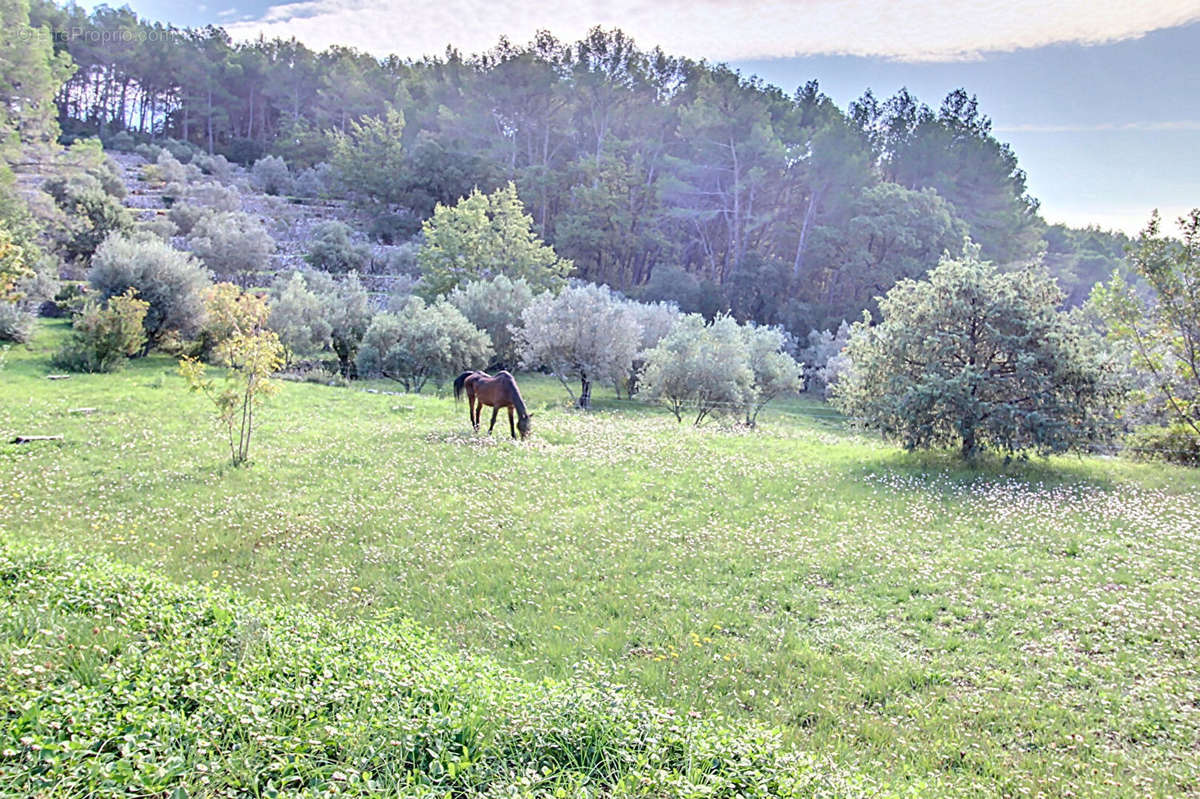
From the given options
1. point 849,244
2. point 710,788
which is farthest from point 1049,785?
point 849,244

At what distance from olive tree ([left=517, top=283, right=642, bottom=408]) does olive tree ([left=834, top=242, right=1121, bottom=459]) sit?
578 inches

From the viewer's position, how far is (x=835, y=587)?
988cm

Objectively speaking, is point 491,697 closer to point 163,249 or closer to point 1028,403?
point 1028,403

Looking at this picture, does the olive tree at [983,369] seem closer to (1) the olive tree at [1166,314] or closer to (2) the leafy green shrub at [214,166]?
(1) the olive tree at [1166,314]

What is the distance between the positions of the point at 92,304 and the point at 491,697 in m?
31.3

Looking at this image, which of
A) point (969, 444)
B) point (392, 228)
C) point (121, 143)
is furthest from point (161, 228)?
point (969, 444)

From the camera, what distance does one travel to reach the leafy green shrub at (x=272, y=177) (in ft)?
271

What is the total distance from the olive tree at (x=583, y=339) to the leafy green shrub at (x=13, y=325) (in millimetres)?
22060

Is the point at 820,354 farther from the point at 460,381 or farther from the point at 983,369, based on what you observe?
the point at 460,381

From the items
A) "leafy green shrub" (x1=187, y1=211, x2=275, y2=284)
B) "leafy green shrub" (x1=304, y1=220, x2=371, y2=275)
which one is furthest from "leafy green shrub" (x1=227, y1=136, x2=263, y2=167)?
"leafy green shrub" (x1=187, y1=211, x2=275, y2=284)

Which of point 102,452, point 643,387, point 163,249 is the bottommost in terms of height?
point 102,452

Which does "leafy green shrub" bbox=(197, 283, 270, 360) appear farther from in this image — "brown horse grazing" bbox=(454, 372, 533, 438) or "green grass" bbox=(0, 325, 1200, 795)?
"brown horse grazing" bbox=(454, 372, 533, 438)

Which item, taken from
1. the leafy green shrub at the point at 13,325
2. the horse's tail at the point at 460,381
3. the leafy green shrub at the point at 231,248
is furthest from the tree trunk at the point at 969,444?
the leafy green shrub at the point at 231,248

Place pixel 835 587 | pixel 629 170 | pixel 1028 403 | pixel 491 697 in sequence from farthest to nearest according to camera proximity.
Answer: pixel 629 170
pixel 1028 403
pixel 835 587
pixel 491 697
